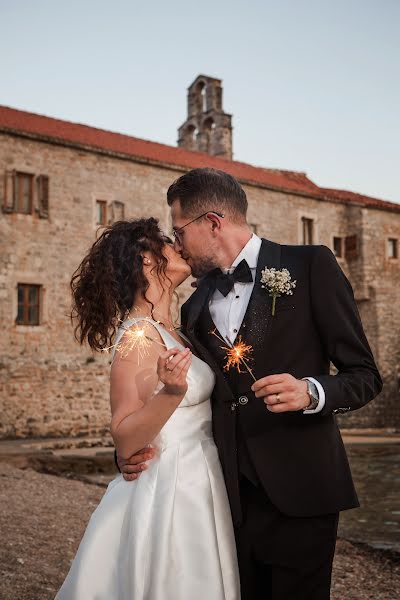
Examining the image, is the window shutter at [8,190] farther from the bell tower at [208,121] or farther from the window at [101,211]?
the bell tower at [208,121]

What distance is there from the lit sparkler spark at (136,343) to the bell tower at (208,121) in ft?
77.9

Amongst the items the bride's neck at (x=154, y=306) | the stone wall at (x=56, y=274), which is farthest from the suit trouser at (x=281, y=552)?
the stone wall at (x=56, y=274)

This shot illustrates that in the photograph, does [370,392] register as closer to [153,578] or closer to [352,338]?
[352,338]

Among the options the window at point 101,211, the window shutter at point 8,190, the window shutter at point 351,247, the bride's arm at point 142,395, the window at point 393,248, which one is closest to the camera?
the bride's arm at point 142,395

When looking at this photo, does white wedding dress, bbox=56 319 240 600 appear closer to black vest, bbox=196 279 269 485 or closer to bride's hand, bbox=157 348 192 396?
black vest, bbox=196 279 269 485

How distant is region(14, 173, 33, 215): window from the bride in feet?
49.7

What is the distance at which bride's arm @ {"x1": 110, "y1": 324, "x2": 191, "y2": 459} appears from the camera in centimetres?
204

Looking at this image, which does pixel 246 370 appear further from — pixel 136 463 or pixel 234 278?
pixel 136 463

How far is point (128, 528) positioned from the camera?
7.73ft

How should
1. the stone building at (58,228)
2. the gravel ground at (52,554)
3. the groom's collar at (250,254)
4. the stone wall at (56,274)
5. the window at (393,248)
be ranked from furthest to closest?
the window at (393,248), the stone building at (58,228), the stone wall at (56,274), the gravel ground at (52,554), the groom's collar at (250,254)

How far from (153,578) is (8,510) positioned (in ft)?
14.8

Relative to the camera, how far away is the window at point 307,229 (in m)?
22.5

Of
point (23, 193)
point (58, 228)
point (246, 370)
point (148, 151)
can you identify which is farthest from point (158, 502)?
point (148, 151)

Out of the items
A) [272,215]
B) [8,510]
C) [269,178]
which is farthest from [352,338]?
[269,178]
